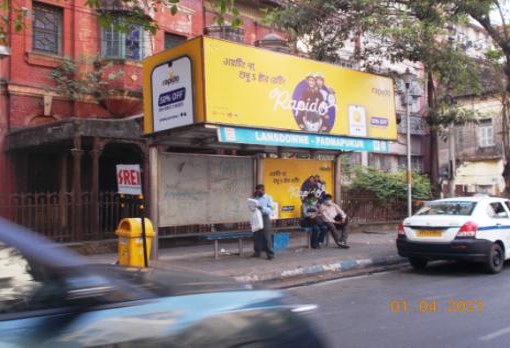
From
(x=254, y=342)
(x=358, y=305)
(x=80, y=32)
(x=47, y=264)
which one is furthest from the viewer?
(x=80, y=32)

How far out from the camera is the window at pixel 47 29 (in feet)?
52.6

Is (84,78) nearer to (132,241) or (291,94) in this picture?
(291,94)

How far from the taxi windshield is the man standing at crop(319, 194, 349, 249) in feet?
10.1

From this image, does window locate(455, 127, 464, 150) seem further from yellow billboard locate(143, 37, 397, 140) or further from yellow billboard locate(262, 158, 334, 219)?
yellow billboard locate(262, 158, 334, 219)

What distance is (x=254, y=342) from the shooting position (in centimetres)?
304

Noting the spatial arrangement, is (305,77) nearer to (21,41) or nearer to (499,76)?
(21,41)

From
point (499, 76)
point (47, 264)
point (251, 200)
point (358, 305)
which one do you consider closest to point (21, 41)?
point (251, 200)

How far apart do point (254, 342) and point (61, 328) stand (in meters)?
1.06

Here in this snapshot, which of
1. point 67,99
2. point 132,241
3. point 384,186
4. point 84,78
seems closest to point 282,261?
point 132,241

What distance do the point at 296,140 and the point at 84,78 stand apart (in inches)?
290

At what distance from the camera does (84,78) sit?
1636 centimetres

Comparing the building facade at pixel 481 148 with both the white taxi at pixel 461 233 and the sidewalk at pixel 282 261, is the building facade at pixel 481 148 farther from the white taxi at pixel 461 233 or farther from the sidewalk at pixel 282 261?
the white taxi at pixel 461 233

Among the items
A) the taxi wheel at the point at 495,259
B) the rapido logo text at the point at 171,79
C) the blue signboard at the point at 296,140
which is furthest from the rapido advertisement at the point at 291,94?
the taxi wheel at the point at 495,259

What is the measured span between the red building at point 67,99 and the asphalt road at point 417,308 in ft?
22.8
